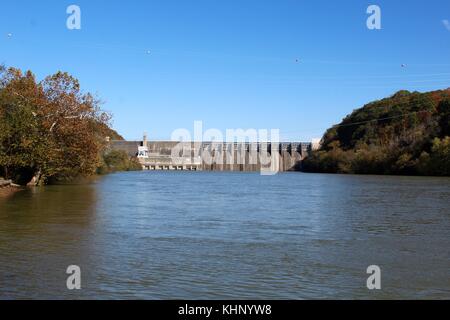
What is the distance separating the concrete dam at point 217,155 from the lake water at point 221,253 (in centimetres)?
13206

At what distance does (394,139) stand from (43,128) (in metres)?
75.3

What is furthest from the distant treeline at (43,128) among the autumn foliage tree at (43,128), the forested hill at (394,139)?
the forested hill at (394,139)

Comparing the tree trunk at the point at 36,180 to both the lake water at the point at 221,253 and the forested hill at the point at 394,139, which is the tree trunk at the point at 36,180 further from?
the forested hill at the point at 394,139

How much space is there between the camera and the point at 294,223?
2155cm

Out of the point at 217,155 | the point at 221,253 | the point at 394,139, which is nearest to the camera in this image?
the point at 221,253

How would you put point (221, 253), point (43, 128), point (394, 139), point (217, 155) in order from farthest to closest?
point (217, 155) → point (394, 139) → point (43, 128) → point (221, 253)

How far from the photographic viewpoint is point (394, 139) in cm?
10569

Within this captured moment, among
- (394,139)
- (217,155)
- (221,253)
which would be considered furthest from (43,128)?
(217,155)

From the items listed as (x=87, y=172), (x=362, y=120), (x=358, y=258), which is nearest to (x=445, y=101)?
(x=362, y=120)

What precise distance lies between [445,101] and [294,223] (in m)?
85.9

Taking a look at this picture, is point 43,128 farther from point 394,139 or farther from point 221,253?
point 394,139
